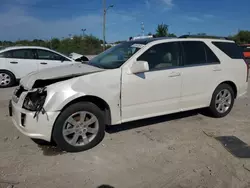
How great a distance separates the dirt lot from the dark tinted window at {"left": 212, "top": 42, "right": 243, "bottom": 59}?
1590 mm

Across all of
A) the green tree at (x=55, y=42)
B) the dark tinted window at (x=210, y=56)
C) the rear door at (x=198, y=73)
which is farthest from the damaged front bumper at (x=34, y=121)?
the green tree at (x=55, y=42)

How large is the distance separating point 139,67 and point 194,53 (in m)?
1.48

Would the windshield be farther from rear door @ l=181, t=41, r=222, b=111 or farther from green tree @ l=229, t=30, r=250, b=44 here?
green tree @ l=229, t=30, r=250, b=44

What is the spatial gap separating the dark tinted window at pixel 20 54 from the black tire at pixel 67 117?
21.6ft

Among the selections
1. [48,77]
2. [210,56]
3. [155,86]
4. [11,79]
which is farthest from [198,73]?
[11,79]

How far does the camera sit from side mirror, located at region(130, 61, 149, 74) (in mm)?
3695

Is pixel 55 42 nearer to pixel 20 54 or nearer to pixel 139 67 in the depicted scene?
pixel 20 54

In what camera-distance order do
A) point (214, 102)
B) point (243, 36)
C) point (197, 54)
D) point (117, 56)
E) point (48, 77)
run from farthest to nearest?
point (243, 36)
point (214, 102)
point (197, 54)
point (117, 56)
point (48, 77)

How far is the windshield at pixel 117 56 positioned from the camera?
13.3ft

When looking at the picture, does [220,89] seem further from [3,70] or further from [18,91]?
[3,70]

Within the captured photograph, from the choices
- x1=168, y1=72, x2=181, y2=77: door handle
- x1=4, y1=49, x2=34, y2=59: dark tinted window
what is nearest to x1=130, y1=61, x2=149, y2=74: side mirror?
x1=168, y1=72, x2=181, y2=77: door handle

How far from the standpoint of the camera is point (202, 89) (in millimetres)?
4660

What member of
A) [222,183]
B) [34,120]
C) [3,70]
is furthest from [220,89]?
[3,70]

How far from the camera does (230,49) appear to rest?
5152 mm
